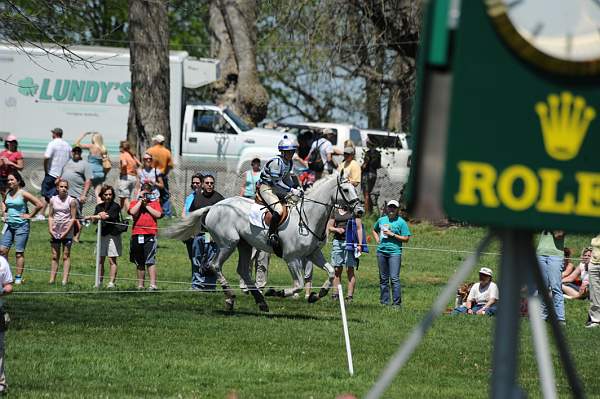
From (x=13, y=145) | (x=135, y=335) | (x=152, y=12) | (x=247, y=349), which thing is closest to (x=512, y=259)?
(x=247, y=349)

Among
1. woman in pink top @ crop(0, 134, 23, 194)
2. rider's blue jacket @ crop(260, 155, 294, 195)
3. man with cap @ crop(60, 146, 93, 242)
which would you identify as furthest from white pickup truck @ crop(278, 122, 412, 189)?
rider's blue jacket @ crop(260, 155, 294, 195)

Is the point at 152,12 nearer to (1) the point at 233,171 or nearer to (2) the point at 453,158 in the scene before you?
(1) the point at 233,171

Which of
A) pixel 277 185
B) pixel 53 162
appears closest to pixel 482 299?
pixel 277 185

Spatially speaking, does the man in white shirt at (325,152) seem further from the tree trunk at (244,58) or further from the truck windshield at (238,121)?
the tree trunk at (244,58)

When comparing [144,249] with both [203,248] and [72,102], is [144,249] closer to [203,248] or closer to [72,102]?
[203,248]

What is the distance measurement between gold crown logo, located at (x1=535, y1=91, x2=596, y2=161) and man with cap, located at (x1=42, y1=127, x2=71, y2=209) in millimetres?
21407

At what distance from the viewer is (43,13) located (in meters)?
16.7

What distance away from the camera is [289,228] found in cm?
1847

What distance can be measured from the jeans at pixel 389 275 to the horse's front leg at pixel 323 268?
1.17 meters

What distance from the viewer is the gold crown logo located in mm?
5613

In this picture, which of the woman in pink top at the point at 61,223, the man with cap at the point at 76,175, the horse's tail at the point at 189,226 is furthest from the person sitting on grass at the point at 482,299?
the man with cap at the point at 76,175

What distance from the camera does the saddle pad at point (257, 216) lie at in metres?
18.7

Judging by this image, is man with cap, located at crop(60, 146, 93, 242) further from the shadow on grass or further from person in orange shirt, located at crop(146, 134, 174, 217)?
the shadow on grass

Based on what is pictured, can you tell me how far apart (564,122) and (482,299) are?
1417 cm
